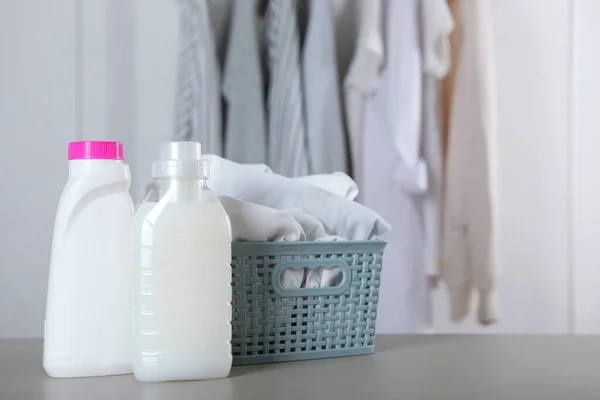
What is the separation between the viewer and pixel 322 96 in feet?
5.64

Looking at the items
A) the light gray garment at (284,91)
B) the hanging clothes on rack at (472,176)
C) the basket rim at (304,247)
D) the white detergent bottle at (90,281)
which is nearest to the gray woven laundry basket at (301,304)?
the basket rim at (304,247)

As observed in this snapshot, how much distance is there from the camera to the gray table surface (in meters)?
0.57

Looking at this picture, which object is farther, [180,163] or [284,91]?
[284,91]

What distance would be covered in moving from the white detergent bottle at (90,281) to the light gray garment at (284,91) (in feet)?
3.45

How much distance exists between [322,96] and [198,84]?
281 mm

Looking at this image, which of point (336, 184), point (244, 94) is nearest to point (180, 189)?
point (336, 184)

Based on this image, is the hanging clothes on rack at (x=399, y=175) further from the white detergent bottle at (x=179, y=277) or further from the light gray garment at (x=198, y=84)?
the white detergent bottle at (x=179, y=277)

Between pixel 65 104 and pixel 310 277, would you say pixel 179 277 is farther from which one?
pixel 65 104

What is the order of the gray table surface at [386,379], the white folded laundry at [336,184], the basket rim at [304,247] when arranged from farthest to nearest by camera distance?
the white folded laundry at [336,184], the basket rim at [304,247], the gray table surface at [386,379]

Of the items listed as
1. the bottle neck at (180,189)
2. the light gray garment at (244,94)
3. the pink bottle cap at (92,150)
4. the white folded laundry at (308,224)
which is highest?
the light gray garment at (244,94)

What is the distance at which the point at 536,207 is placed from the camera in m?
2.11

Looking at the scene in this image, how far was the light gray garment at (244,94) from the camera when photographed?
170 cm

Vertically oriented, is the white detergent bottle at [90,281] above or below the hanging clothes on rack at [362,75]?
below

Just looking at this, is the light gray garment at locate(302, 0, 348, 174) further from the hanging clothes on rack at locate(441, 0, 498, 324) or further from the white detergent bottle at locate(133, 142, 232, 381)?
the white detergent bottle at locate(133, 142, 232, 381)
